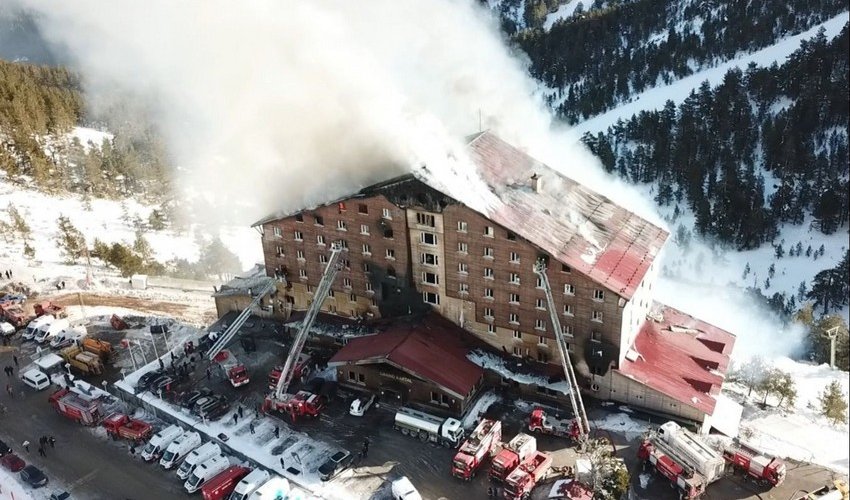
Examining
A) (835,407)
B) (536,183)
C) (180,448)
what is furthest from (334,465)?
(835,407)

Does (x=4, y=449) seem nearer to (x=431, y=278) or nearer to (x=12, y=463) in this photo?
(x=12, y=463)

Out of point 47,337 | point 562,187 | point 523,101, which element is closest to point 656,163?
point 523,101

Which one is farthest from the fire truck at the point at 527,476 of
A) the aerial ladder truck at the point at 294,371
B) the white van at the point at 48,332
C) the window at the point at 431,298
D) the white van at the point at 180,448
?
the white van at the point at 48,332

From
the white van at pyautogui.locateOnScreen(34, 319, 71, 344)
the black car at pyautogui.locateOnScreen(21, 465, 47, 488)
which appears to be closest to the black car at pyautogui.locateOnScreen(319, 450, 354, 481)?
the black car at pyautogui.locateOnScreen(21, 465, 47, 488)

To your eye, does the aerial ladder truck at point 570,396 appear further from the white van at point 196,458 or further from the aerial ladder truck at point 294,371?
the white van at point 196,458

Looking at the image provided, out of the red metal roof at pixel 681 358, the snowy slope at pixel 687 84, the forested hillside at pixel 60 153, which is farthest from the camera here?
the snowy slope at pixel 687 84
